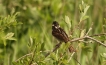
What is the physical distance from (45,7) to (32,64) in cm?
284

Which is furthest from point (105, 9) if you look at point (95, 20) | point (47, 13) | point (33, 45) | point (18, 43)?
point (33, 45)

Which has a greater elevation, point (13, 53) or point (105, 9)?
point (105, 9)

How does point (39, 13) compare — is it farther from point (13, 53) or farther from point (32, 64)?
point (32, 64)

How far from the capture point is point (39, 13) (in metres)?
5.39

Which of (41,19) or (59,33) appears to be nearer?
(59,33)

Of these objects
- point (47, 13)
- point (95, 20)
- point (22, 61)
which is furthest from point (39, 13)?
point (22, 61)

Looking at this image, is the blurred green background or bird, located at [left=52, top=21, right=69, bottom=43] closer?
bird, located at [left=52, top=21, right=69, bottom=43]

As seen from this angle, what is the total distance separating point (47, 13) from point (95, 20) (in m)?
0.77

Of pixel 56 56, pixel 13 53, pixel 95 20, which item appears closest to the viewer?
pixel 56 56

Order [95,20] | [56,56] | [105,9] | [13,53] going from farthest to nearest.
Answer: [95,20] < [105,9] < [13,53] < [56,56]

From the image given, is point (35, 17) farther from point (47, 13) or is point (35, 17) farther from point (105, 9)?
point (105, 9)

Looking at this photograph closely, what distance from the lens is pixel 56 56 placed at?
9.09 feet

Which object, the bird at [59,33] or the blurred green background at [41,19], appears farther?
the blurred green background at [41,19]

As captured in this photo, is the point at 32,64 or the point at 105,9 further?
the point at 105,9
